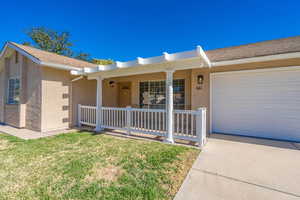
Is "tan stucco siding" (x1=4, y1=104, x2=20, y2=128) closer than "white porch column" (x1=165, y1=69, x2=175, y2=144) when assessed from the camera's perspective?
No

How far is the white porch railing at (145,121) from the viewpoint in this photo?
4280 millimetres

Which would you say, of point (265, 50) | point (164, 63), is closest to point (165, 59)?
point (164, 63)

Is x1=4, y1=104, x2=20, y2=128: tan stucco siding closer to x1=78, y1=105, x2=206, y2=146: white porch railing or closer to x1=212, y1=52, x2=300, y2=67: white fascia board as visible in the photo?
x1=78, y1=105, x2=206, y2=146: white porch railing

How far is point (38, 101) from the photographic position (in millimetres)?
5820

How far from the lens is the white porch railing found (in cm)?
428

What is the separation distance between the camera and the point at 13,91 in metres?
7.17

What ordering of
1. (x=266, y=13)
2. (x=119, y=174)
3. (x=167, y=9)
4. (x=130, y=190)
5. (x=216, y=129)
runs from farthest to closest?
1. (x=167, y=9)
2. (x=266, y=13)
3. (x=216, y=129)
4. (x=119, y=174)
5. (x=130, y=190)

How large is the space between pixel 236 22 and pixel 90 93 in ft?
33.6

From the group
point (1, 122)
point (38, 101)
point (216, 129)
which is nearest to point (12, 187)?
point (38, 101)

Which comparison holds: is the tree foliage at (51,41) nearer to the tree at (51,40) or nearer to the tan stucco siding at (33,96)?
the tree at (51,40)

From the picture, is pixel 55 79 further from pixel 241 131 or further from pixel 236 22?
pixel 236 22

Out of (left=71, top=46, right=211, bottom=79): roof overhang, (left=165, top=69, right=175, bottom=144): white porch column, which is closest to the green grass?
(left=165, top=69, right=175, bottom=144): white porch column

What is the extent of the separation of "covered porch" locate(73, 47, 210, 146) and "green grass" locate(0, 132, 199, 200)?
0.89 meters

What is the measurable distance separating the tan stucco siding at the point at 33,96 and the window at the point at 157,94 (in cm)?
485
